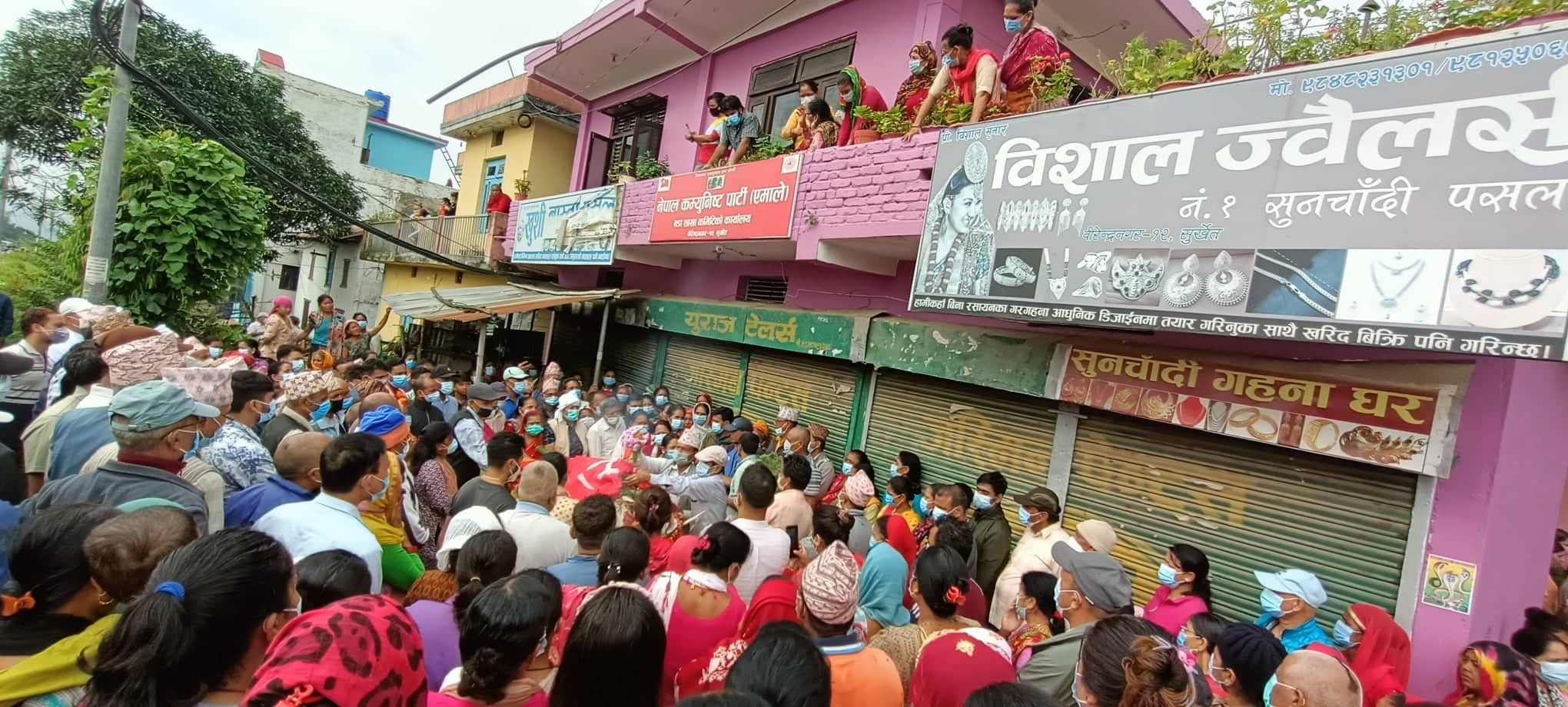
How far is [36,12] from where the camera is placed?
62.8 ft

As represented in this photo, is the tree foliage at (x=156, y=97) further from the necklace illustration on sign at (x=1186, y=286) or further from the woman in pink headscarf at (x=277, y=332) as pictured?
the necklace illustration on sign at (x=1186, y=286)

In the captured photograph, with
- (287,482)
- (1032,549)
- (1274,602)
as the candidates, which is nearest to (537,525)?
(287,482)

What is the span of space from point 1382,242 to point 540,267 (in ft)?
44.3

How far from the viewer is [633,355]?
39.9 feet

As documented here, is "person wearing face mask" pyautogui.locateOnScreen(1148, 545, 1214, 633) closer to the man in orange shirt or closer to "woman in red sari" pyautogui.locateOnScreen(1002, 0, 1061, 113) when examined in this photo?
the man in orange shirt

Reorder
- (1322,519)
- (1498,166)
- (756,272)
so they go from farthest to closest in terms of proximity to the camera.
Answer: (756,272)
(1322,519)
(1498,166)

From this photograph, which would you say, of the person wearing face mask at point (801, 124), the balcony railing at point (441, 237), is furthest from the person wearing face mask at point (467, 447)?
the balcony railing at point (441, 237)

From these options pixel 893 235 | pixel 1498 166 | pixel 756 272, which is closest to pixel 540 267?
pixel 756 272

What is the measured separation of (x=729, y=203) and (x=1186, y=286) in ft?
17.9

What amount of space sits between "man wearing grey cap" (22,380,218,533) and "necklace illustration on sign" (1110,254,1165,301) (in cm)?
522

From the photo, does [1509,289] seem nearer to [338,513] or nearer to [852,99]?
[338,513]

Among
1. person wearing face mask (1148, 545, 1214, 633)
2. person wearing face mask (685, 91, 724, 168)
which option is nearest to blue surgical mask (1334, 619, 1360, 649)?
person wearing face mask (1148, 545, 1214, 633)

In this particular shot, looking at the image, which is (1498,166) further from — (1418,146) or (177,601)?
(177,601)

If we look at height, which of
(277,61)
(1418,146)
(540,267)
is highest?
(277,61)
